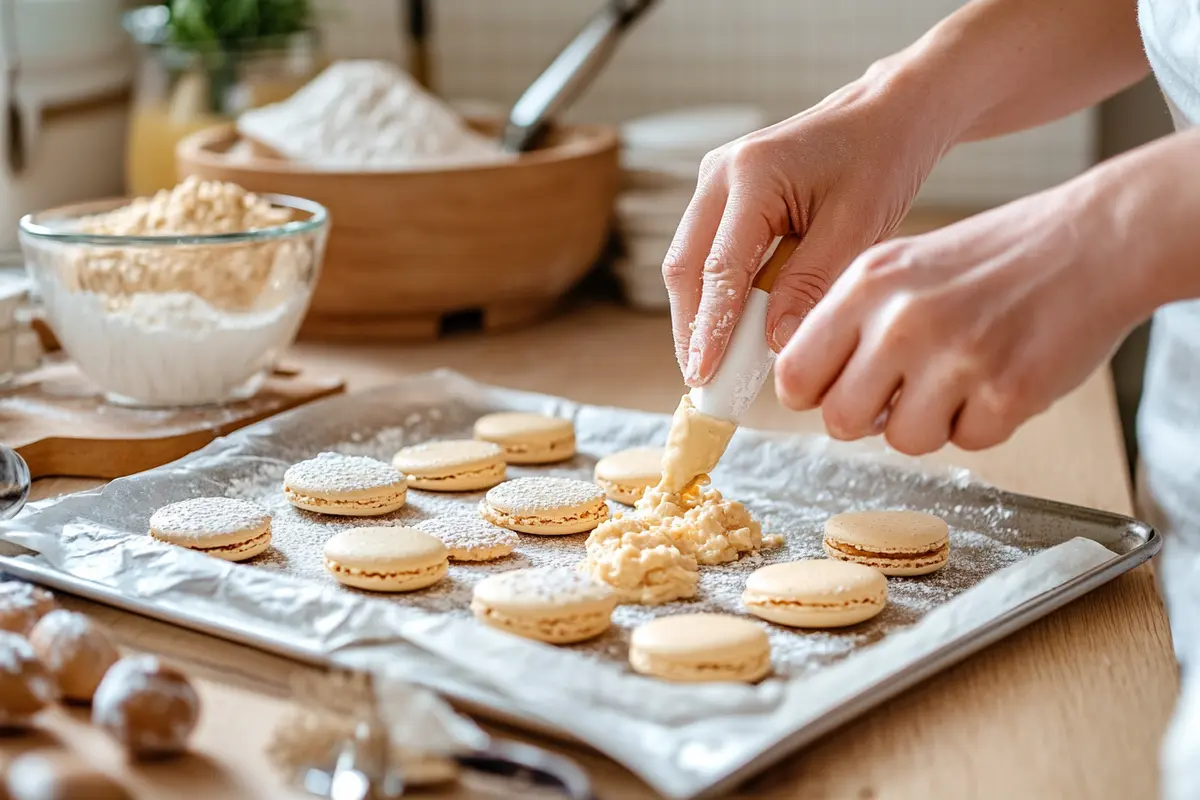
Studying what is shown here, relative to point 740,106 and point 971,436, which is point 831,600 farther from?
point 740,106

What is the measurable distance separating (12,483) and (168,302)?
12.1 inches

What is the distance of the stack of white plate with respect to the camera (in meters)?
2.02

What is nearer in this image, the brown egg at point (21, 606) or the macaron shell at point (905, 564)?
the brown egg at point (21, 606)

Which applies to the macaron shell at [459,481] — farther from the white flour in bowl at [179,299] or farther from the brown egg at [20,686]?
the brown egg at [20,686]

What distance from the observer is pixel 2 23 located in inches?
85.8

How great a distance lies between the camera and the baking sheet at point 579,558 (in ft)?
2.75

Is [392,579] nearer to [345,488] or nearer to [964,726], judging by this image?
[345,488]

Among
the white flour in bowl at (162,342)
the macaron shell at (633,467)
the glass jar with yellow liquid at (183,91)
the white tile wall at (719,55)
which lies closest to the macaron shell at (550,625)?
the macaron shell at (633,467)

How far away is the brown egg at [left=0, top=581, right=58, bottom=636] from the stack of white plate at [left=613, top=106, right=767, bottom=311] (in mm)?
1194

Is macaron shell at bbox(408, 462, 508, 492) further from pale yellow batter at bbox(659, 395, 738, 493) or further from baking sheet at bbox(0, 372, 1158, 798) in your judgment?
pale yellow batter at bbox(659, 395, 738, 493)

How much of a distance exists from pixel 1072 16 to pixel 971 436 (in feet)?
2.01

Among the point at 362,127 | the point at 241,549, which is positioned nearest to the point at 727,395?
the point at 241,549

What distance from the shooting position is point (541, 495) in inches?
49.3

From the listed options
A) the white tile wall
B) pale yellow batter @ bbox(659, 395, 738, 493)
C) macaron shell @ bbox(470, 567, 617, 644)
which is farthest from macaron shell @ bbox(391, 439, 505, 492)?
the white tile wall
